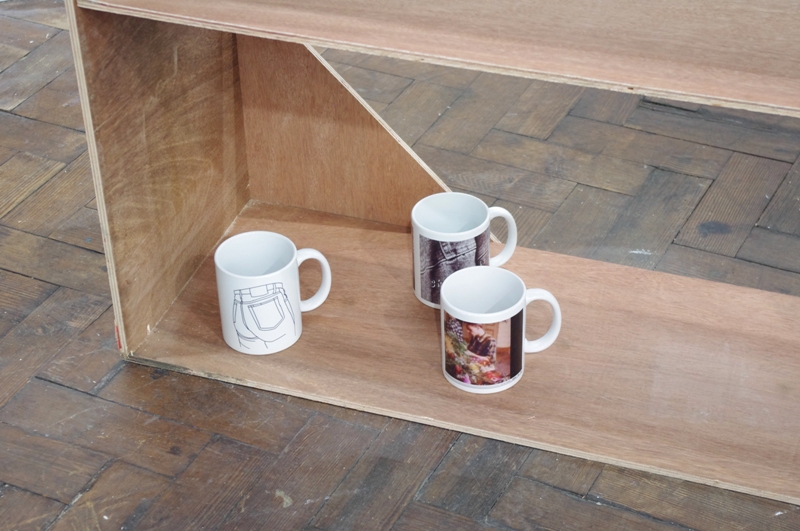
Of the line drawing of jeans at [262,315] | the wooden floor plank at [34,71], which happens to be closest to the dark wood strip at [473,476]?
the line drawing of jeans at [262,315]

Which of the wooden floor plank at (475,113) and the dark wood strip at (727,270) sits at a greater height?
the wooden floor plank at (475,113)

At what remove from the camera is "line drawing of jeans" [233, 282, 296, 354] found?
1.00 m

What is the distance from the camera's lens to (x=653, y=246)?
1.28 m

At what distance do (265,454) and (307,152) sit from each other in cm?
42

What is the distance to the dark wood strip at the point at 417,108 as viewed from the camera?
154 cm

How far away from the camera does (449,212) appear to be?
3.68 ft

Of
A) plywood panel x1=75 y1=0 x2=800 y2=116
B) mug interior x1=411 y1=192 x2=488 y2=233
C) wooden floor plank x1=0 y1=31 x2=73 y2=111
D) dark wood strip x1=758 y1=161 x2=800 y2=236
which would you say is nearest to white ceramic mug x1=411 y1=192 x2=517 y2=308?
mug interior x1=411 y1=192 x2=488 y2=233

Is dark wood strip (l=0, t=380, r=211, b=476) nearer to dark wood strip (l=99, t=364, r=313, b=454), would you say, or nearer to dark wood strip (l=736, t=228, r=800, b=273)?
dark wood strip (l=99, t=364, r=313, b=454)

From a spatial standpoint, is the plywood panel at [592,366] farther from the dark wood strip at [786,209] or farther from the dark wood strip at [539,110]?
the dark wood strip at [539,110]

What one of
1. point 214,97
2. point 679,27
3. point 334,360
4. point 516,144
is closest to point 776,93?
point 679,27

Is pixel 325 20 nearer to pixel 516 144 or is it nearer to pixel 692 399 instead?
pixel 692 399

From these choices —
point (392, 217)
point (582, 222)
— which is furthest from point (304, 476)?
point (582, 222)

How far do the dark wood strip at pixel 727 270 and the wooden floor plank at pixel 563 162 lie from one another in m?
0.16

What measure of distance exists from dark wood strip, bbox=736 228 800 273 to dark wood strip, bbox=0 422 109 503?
83 centimetres
